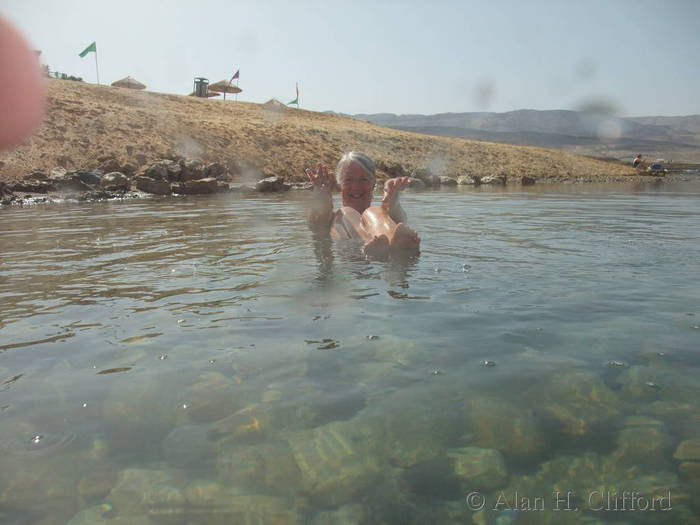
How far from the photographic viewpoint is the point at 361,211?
6.79m

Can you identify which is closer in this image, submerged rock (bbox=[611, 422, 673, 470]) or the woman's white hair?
submerged rock (bbox=[611, 422, 673, 470])

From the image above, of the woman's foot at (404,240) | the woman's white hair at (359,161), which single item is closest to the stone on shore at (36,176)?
the woman's white hair at (359,161)

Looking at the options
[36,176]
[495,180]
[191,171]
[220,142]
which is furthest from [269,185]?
[495,180]

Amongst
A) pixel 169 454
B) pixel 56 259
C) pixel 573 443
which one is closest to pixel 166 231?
pixel 56 259

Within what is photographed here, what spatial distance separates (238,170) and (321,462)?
23.6m

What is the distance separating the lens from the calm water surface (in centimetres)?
166

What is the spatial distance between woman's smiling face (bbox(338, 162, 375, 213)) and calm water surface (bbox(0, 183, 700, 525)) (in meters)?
1.83

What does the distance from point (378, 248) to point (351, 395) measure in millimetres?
3072

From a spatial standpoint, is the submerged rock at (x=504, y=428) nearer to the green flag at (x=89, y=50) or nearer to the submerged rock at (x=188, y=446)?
the submerged rock at (x=188, y=446)

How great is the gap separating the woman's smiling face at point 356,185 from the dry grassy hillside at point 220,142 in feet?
51.2

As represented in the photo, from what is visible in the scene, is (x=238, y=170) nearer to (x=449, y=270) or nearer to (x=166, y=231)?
(x=166, y=231)

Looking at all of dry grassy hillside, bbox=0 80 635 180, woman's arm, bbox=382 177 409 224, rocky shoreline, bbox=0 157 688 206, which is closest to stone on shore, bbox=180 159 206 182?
rocky shoreline, bbox=0 157 688 206

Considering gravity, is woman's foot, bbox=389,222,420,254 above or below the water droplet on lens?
above

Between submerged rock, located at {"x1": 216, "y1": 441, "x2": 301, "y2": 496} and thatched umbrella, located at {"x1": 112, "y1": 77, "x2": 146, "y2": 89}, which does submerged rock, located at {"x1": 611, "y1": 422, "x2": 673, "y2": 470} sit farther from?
thatched umbrella, located at {"x1": 112, "y1": 77, "x2": 146, "y2": 89}
